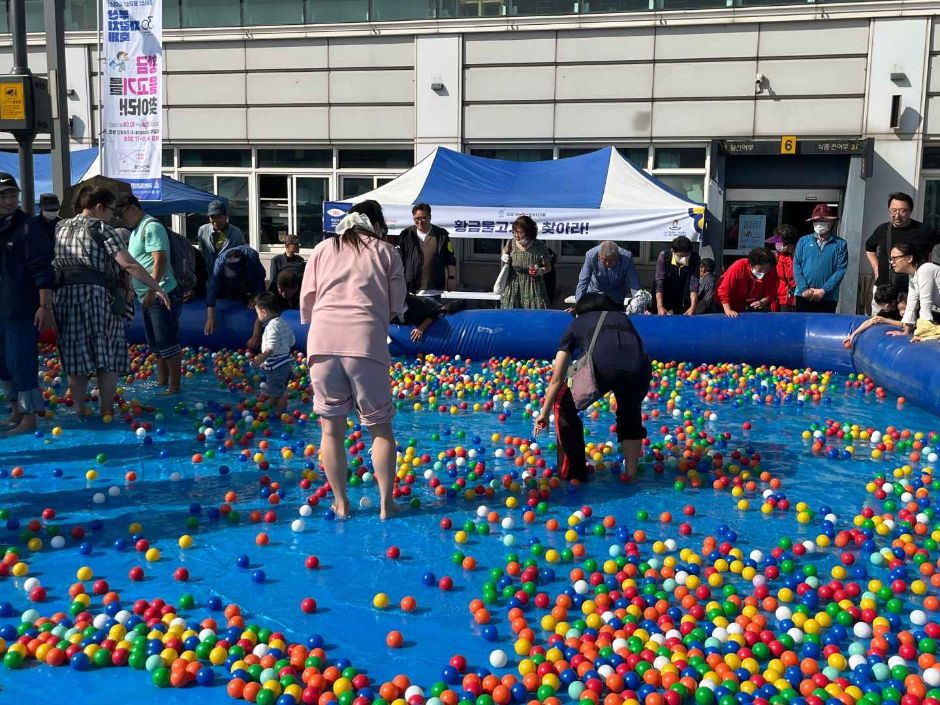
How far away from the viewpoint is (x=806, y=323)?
973 cm

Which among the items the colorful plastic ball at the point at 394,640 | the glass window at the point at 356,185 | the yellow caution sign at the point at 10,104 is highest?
the yellow caution sign at the point at 10,104

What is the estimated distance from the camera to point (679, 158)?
15.6 m

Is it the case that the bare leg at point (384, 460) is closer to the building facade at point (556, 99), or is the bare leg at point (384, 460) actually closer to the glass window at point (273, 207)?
the building facade at point (556, 99)

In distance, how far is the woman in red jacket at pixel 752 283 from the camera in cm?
1027

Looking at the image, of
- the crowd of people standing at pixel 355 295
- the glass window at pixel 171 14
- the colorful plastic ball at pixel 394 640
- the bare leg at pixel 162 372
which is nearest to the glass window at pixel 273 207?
the glass window at pixel 171 14

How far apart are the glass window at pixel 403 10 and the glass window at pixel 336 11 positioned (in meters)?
0.21

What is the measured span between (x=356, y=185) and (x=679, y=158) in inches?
246

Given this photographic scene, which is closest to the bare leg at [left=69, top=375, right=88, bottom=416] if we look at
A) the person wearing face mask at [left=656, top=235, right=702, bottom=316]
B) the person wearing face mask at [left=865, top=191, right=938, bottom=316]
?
the person wearing face mask at [left=656, top=235, right=702, bottom=316]

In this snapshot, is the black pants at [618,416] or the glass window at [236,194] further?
the glass window at [236,194]

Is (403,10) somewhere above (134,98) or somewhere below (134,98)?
above

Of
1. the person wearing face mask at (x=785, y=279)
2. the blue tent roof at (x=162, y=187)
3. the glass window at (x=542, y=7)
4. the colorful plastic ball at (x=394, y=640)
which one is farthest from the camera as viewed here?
the glass window at (x=542, y=7)

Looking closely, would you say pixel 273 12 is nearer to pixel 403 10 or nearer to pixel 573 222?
pixel 403 10

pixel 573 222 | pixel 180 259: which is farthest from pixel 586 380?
pixel 573 222

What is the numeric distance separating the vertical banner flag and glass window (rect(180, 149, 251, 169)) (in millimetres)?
7367
